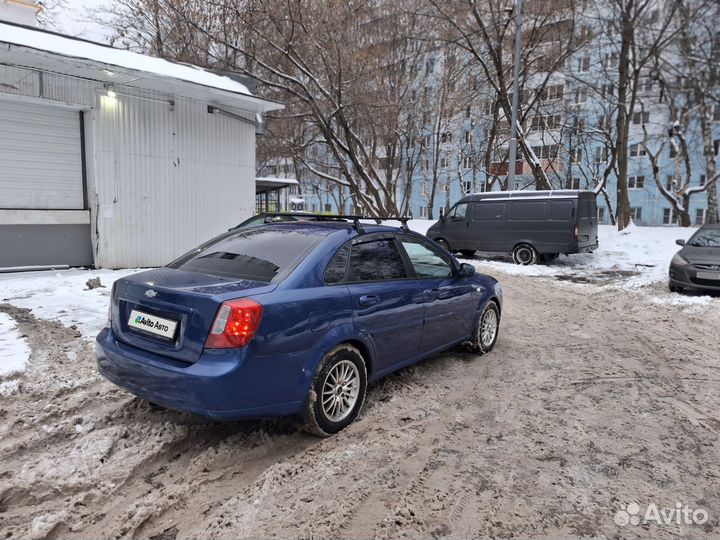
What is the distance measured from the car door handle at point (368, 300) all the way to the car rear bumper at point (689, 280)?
8489 mm

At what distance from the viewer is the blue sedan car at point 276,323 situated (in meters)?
3.02

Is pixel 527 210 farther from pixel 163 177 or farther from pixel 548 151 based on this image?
pixel 548 151

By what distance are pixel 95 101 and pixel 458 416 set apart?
387 inches

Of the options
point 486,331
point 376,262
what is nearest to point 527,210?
point 486,331

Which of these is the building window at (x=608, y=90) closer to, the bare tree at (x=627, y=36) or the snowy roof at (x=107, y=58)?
the bare tree at (x=627, y=36)

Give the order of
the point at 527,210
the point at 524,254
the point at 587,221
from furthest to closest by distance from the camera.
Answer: the point at 524,254 → the point at 527,210 → the point at 587,221

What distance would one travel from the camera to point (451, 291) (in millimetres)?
4930

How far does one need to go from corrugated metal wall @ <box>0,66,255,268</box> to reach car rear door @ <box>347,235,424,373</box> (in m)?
8.31

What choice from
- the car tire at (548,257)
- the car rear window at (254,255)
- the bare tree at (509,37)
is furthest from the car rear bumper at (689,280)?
the bare tree at (509,37)

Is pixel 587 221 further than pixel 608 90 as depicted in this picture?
No

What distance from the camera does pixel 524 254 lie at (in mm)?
14578

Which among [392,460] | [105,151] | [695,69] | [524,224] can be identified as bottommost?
[392,460]

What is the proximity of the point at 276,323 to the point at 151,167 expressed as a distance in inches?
367

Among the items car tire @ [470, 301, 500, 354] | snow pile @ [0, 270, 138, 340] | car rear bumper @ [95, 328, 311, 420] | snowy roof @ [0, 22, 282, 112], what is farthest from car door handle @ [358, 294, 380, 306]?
snowy roof @ [0, 22, 282, 112]
